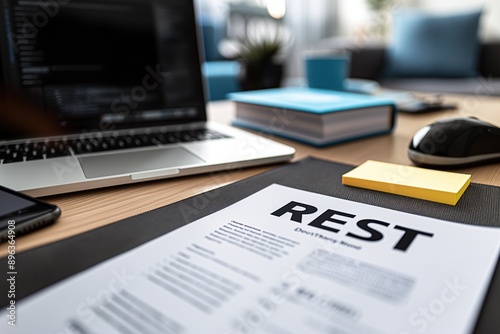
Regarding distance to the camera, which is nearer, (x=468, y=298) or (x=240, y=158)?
(x=468, y=298)

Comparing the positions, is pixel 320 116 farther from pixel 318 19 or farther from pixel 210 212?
pixel 318 19

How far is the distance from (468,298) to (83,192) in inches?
14.7

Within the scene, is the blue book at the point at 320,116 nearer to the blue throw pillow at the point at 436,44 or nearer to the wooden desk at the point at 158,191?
the wooden desk at the point at 158,191

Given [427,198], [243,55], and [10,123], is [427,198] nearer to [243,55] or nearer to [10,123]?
[10,123]

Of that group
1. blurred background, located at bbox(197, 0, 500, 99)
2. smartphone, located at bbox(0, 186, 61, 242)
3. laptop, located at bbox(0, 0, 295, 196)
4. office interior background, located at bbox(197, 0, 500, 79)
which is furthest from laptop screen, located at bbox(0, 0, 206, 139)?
office interior background, located at bbox(197, 0, 500, 79)

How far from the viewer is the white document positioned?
0.21 metres

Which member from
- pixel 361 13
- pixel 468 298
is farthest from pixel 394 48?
pixel 468 298

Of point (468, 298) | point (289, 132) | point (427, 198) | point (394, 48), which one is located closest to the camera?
point (468, 298)

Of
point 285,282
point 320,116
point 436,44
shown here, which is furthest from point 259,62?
point 436,44

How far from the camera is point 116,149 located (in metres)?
0.52

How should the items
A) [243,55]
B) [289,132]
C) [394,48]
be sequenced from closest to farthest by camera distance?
[289,132], [243,55], [394,48]

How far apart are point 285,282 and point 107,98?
47cm

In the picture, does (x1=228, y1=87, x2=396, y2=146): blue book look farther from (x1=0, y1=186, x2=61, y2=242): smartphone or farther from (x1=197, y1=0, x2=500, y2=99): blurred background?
(x1=197, y1=0, x2=500, y2=99): blurred background

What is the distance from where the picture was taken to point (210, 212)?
1.19 ft
